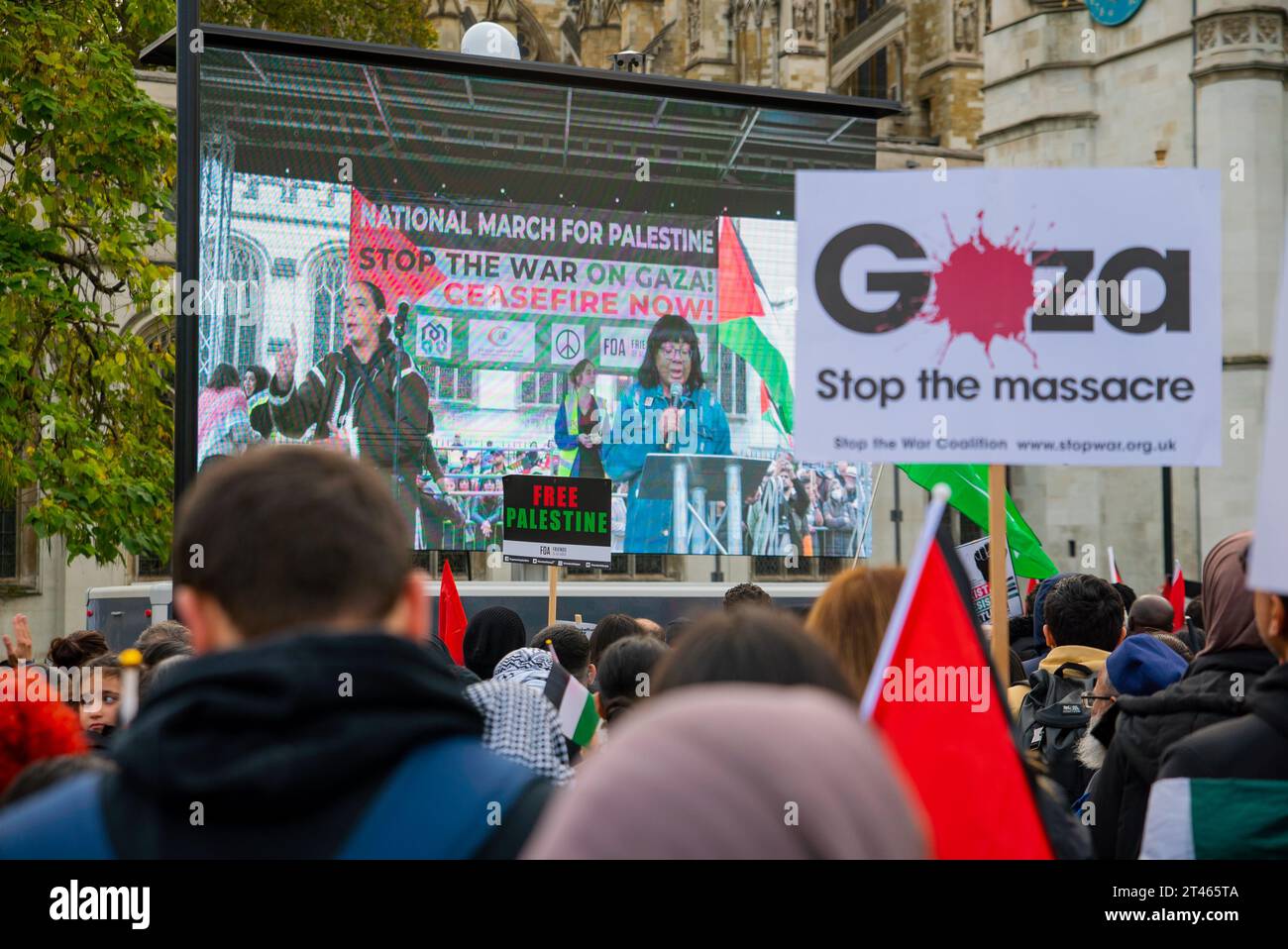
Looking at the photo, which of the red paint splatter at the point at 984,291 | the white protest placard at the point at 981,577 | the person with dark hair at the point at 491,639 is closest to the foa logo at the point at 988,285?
the red paint splatter at the point at 984,291

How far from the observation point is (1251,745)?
2.52m

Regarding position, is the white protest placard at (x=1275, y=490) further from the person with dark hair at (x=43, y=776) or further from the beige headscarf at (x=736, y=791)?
the person with dark hair at (x=43, y=776)

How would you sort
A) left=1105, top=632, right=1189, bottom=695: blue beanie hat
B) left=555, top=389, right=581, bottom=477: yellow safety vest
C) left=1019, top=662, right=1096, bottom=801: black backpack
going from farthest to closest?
left=555, top=389, right=581, bottom=477: yellow safety vest
left=1019, top=662, right=1096, bottom=801: black backpack
left=1105, top=632, right=1189, bottom=695: blue beanie hat

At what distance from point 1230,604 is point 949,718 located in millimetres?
1033

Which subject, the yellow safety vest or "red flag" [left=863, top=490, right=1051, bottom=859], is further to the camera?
the yellow safety vest

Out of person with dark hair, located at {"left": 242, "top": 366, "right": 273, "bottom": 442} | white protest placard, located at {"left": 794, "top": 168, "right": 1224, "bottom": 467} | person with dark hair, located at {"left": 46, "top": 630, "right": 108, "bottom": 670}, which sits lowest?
person with dark hair, located at {"left": 46, "top": 630, "right": 108, "bottom": 670}

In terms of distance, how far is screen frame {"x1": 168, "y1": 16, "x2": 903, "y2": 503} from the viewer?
6516mm

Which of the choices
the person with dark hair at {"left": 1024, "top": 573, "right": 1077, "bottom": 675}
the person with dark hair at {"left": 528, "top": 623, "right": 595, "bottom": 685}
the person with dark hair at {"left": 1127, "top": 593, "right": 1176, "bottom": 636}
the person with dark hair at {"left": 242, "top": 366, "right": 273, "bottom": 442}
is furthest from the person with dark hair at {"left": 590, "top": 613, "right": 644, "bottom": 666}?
the person with dark hair at {"left": 242, "top": 366, "right": 273, "bottom": 442}

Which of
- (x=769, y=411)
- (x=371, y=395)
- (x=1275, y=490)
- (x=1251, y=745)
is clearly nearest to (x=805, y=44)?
(x=769, y=411)

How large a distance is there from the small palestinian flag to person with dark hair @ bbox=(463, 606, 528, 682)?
6.99 feet

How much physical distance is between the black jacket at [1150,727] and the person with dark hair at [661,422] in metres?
11.4

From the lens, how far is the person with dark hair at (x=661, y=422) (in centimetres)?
1481

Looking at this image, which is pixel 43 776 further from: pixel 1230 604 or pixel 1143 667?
pixel 1143 667

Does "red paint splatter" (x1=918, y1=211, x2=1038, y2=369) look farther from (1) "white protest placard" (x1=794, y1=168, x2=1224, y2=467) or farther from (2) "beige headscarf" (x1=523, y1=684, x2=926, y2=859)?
(2) "beige headscarf" (x1=523, y1=684, x2=926, y2=859)
